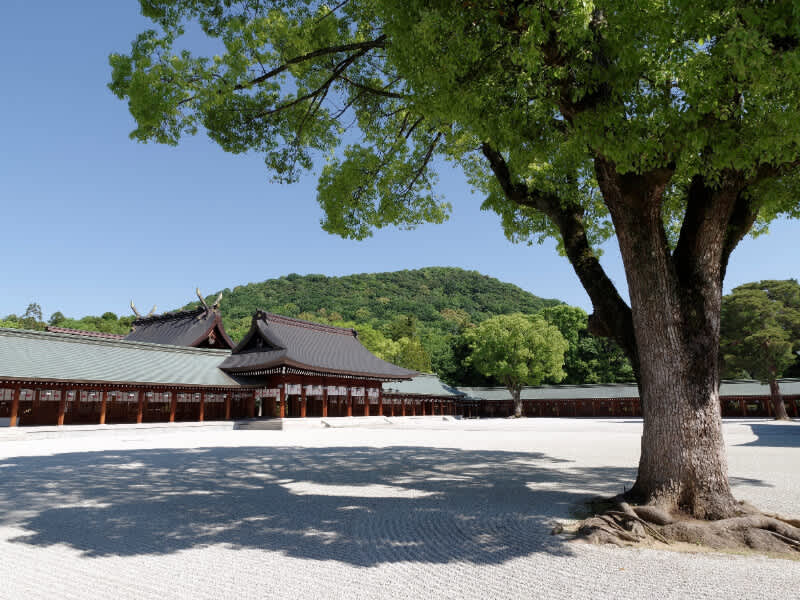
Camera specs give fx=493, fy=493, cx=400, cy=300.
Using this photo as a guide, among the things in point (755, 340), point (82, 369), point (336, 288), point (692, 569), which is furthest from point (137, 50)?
point (336, 288)

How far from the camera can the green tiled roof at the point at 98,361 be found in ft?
61.0

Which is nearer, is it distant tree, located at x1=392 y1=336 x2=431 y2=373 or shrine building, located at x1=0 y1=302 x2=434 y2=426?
shrine building, located at x1=0 y1=302 x2=434 y2=426

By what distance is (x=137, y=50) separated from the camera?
6.64 meters

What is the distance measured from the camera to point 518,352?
3916 centimetres

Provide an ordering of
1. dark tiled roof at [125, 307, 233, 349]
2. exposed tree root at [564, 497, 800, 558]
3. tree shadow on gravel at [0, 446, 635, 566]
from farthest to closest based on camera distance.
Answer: dark tiled roof at [125, 307, 233, 349], tree shadow on gravel at [0, 446, 635, 566], exposed tree root at [564, 497, 800, 558]

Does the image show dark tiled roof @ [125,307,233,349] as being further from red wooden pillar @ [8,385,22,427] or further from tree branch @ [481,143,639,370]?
tree branch @ [481,143,639,370]

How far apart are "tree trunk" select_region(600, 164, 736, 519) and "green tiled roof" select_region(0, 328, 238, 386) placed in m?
19.8

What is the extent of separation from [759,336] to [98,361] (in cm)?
3349

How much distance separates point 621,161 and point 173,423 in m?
21.7

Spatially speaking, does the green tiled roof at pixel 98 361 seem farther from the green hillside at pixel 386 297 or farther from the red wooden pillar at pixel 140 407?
the green hillside at pixel 386 297

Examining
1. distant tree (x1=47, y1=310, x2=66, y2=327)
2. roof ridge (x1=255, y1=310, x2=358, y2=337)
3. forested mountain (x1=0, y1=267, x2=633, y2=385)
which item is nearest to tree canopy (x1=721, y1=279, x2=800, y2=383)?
forested mountain (x1=0, y1=267, x2=633, y2=385)

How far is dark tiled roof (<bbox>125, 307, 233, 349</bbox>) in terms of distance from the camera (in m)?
31.9

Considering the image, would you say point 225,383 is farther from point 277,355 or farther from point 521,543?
point 521,543

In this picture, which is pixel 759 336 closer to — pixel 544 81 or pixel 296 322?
pixel 296 322
